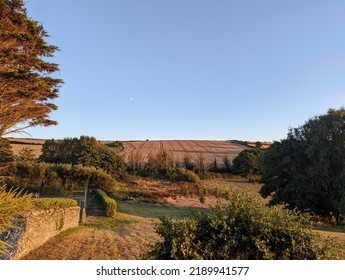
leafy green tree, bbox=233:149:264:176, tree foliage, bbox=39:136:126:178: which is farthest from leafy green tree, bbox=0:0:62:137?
leafy green tree, bbox=233:149:264:176

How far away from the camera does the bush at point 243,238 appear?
5.11 metres

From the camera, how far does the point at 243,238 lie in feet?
17.2

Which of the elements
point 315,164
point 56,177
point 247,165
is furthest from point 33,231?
point 247,165

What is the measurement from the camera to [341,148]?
22.1 meters

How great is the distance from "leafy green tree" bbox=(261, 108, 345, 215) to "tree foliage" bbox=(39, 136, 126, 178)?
27.0 m

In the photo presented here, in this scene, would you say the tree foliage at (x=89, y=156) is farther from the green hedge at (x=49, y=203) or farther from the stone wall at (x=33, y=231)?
the stone wall at (x=33, y=231)

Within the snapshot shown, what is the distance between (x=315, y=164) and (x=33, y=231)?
20461 millimetres

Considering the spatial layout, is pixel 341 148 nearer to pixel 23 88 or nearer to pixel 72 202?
pixel 72 202

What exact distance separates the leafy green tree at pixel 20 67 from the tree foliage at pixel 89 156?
2584cm

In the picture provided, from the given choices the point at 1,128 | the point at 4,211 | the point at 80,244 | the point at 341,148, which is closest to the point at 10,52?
the point at 1,128

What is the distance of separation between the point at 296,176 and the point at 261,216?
19.0m

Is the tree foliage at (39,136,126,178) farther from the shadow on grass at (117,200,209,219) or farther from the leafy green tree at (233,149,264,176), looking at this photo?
the leafy green tree at (233,149,264,176)

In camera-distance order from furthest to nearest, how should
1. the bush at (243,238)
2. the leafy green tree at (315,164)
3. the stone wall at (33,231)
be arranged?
the leafy green tree at (315,164) → the stone wall at (33,231) → the bush at (243,238)

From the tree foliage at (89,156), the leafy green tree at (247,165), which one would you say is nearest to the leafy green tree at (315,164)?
the tree foliage at (89,156)
